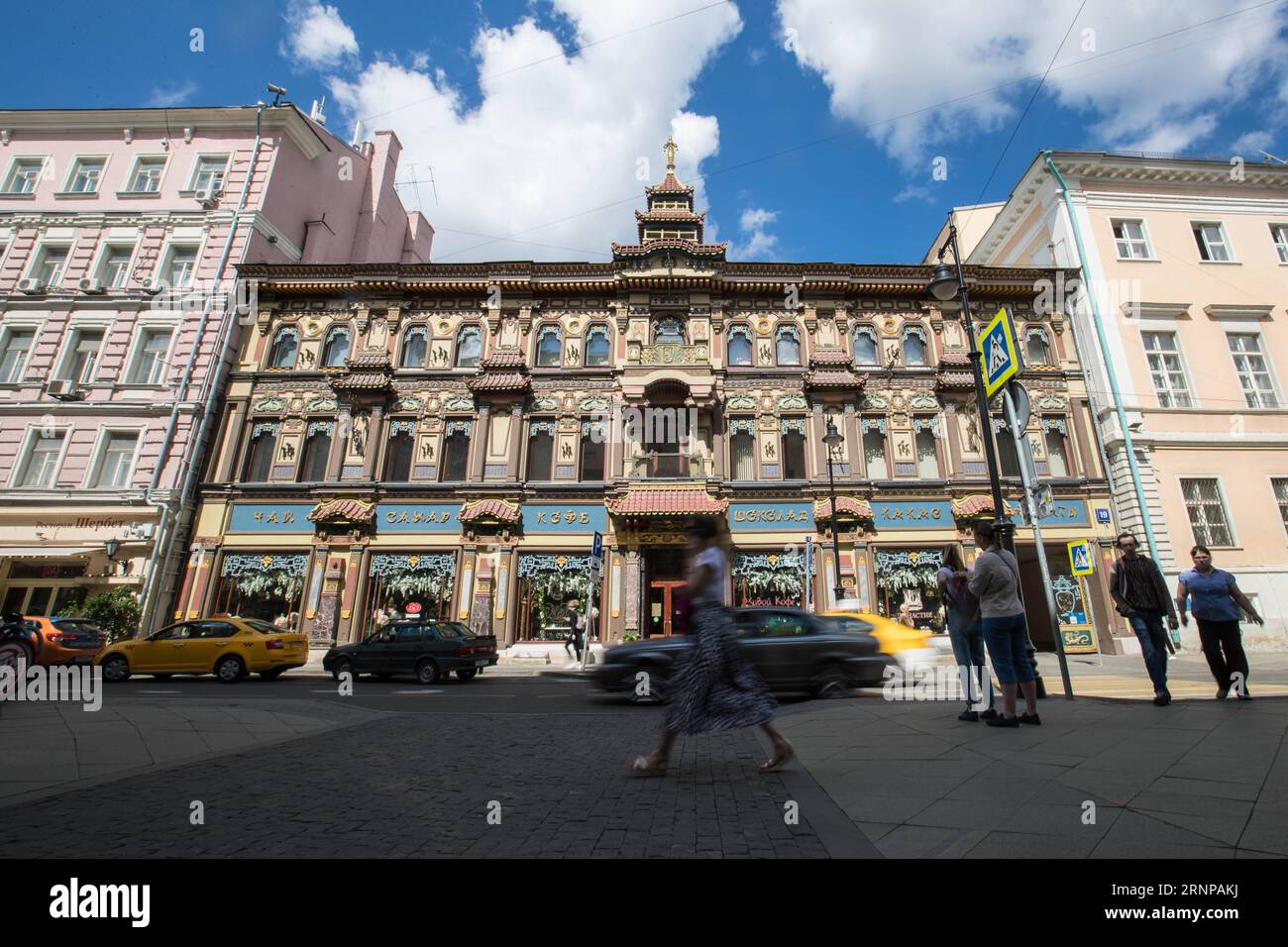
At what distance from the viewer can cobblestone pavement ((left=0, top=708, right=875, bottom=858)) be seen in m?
3.08

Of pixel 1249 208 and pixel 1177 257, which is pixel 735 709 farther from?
pixel 1249 208

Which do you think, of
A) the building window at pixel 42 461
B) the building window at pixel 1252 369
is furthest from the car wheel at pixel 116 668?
the building window at pixel 1252 369

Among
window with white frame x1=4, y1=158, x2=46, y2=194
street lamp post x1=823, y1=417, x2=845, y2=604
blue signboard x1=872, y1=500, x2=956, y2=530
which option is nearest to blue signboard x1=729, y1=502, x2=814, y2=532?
street lamp post x1=823, y1=417, x2=845, y2=604

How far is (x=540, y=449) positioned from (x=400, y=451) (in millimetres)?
5142

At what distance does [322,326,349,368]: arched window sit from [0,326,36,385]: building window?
425 inches

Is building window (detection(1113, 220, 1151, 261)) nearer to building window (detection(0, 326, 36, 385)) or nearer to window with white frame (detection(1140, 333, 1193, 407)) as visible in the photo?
window with white frame (detection(1140, 333, 1193, 407))

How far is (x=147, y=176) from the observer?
24.9 metres

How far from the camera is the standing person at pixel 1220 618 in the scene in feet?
23.3

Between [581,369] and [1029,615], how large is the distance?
63.0 ft

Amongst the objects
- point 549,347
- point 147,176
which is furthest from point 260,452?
point 147,176

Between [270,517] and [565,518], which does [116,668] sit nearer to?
[270,517]

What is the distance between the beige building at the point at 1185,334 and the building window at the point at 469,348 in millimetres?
18622

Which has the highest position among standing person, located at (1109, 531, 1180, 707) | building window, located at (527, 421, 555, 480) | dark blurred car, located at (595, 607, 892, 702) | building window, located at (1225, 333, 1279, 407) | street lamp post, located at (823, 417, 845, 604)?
building window, located at (1225, 333, 1279, 407)
